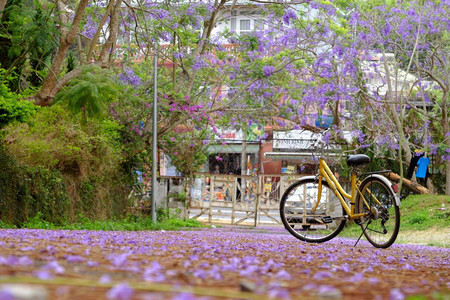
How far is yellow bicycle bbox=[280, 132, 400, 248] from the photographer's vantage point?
7.24 m

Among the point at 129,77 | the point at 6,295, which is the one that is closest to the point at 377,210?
the point at 6,295

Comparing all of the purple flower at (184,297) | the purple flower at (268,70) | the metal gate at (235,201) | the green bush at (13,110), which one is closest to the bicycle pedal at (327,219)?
the green bush at (13,110)

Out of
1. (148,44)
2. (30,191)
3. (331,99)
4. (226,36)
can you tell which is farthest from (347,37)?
(30,191)

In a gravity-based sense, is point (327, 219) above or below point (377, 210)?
below

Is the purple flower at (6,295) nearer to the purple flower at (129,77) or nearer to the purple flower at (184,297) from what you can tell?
the purple flower at (184,297)

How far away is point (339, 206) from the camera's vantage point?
318 inches

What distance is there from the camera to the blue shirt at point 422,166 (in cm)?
2034

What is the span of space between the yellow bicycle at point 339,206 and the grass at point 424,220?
582cm

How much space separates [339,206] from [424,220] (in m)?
9.68

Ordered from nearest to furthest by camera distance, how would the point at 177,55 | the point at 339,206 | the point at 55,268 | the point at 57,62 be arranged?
the point at 55,268 → the point at 339,206 → the point at 57,62 → the point at 177,55

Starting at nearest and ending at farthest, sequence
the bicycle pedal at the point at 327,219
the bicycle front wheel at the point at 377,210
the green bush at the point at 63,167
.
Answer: the bicycle front wheel at the point at 377,210 → the bicycle pedal at the point at 327,219 → the green bush at the point at 63,167

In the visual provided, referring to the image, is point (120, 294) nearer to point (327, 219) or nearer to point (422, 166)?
point (327, 219)

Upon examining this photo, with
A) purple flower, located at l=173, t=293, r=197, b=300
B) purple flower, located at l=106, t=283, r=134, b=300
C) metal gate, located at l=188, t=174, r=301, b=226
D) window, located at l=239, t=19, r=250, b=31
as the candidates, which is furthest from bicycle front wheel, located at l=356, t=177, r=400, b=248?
window, located at l=239, t=19, r=250, b=31

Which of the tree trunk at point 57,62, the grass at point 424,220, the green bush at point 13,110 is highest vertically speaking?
the tree trunk at point 57,62
